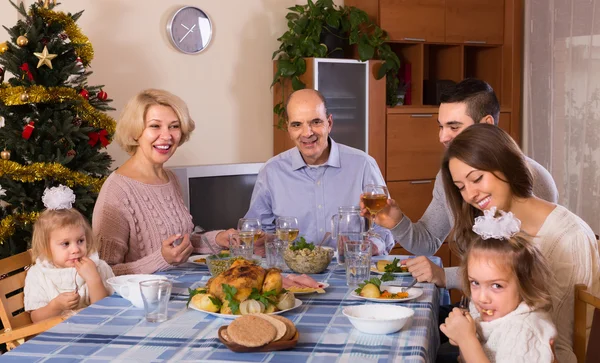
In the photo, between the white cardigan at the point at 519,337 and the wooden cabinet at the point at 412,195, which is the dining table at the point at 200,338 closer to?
the white cardigan at the point at 519,337

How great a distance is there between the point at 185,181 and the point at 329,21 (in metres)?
1.60

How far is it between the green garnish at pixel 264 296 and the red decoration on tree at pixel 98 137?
2.18 meters

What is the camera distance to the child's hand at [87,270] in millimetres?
2467

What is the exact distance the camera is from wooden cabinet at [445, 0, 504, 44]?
5469 mm

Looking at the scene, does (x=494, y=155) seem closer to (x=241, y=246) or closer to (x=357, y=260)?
(x=357, y=260)

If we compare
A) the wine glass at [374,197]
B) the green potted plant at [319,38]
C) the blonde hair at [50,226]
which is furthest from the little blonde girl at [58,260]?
the green potted plant at [319,38]

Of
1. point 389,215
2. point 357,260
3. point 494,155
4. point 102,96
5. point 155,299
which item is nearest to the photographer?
Result: point 155,299

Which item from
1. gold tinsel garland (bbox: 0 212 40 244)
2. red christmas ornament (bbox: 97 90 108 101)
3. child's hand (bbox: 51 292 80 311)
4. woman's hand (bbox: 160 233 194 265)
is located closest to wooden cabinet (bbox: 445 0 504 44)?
red christmas ornament (bbox: 97 90 108 101)

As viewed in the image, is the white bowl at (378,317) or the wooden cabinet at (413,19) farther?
the wooden cabinet at (413,19)

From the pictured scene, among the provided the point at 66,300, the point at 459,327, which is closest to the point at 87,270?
the point at 66,300

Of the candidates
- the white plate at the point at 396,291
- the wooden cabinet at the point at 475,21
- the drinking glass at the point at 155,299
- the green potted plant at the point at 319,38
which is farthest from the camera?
the wooden cabinet at the point at 475,21

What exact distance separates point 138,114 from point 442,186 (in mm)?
1240

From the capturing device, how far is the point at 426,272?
2.50m

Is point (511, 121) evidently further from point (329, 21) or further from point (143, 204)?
point (143, 204)
